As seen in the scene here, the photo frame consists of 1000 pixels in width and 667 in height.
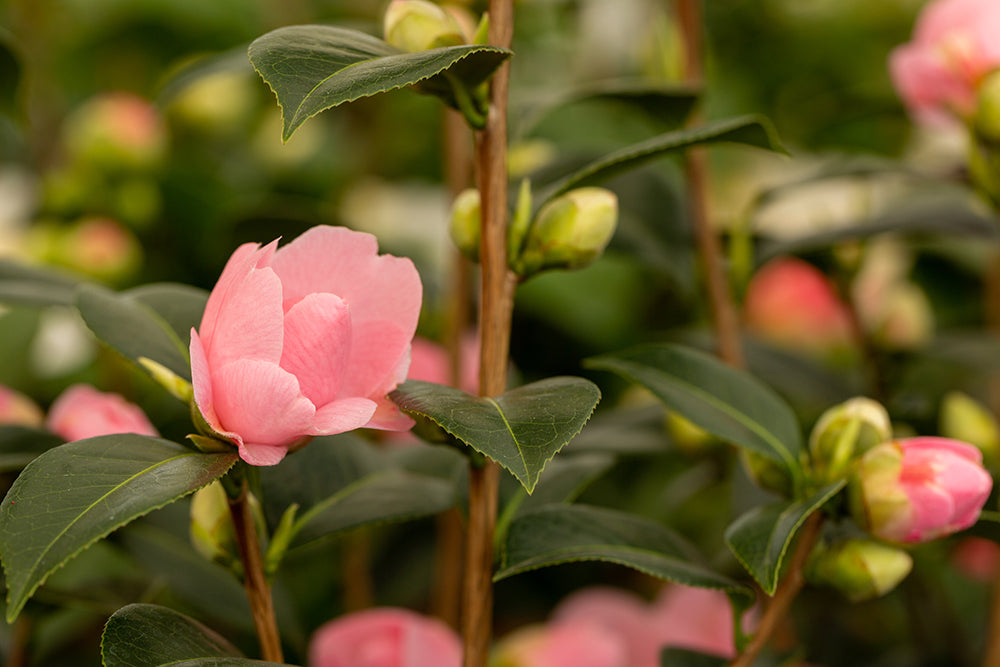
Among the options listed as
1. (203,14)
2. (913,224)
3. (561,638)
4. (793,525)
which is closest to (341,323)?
(793,525)

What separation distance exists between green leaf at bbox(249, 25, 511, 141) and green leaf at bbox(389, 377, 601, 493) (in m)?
0.12

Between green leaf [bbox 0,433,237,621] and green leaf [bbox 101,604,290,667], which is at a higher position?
green leaf [bbox 0,433,237,621]

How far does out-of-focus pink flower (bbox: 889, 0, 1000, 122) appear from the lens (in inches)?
27.3

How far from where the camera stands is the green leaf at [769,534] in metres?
0.41

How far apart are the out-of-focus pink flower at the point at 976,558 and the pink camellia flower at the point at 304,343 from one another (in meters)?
0.77

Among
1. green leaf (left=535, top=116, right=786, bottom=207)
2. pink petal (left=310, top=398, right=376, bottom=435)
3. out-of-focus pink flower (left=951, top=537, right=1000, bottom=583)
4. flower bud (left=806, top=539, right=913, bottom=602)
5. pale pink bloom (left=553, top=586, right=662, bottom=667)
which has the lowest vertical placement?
out-of-focus pink flower (left=951, top=537, right=1000, bottom=583)

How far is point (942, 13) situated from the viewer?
0.73 m

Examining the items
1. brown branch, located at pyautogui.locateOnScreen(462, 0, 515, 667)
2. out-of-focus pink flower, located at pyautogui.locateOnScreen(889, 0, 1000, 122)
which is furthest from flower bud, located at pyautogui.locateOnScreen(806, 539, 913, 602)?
out-of-focus pink flower, located at pyautogui.locateOnScreen(889, 0, 1000, 122)

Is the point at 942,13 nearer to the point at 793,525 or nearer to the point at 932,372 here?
the point at 932,372

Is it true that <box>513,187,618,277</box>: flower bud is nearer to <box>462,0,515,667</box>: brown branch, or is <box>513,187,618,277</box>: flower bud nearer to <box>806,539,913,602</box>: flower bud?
<box>462,0,515,667</box>: brown branch

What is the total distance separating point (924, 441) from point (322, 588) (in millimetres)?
625

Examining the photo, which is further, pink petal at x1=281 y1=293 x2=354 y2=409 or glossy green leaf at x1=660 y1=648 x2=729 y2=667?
glossy green leaf at x1=660 y1=648 x2=729 y2=667

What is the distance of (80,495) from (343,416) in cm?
10

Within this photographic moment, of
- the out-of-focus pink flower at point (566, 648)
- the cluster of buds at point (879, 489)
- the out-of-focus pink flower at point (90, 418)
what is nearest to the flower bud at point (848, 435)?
the cluster of buds at point (879, 489)
